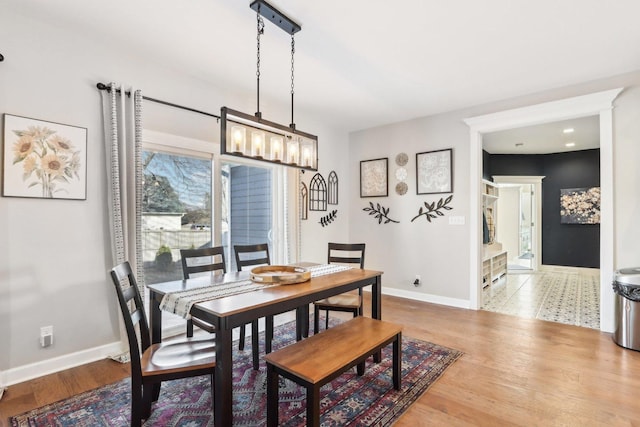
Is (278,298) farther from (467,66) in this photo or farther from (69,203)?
(467,66)

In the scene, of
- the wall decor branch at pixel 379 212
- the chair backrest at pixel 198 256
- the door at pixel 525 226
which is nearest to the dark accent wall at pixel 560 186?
the door at pixel 525 226

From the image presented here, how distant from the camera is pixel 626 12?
2.26m

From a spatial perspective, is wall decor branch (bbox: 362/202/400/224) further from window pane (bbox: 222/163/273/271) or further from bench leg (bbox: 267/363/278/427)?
bench leg (bbox: 267/363/278/427)

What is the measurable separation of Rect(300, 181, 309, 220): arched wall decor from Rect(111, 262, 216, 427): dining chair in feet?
9.05

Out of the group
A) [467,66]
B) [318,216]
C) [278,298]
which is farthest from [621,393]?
[318,216]

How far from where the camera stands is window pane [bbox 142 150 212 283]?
3.13 meters

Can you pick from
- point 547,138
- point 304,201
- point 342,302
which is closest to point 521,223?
point 547,138

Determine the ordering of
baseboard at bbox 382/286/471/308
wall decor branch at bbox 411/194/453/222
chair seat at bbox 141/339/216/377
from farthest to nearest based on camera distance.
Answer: wall decor branch at bbox 411/194/453/222 < baseboard at bbox 382/286/471/308 < chair seat at bbox 141/339/216/377

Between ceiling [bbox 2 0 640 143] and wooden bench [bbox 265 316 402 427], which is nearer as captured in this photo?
wooden bench [bbox 265 316 402 427]

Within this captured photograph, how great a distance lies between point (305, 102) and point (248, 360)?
10.2 ft

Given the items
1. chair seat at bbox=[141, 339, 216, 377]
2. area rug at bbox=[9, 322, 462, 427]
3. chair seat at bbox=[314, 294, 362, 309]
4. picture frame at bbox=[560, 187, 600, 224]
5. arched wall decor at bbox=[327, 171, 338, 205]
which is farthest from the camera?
picture frame at bbox=[560, 187, 600, 224]

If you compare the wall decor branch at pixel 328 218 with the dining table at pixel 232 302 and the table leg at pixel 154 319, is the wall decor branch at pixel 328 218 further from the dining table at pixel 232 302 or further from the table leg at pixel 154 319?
the table leg at pixel 154 319

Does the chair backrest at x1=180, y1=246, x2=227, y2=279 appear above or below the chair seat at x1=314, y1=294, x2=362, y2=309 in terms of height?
above

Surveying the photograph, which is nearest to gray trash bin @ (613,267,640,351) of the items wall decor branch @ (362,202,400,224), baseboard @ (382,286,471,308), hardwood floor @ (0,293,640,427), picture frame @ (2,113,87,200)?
hardwood floor @ (0,293,640,427)
